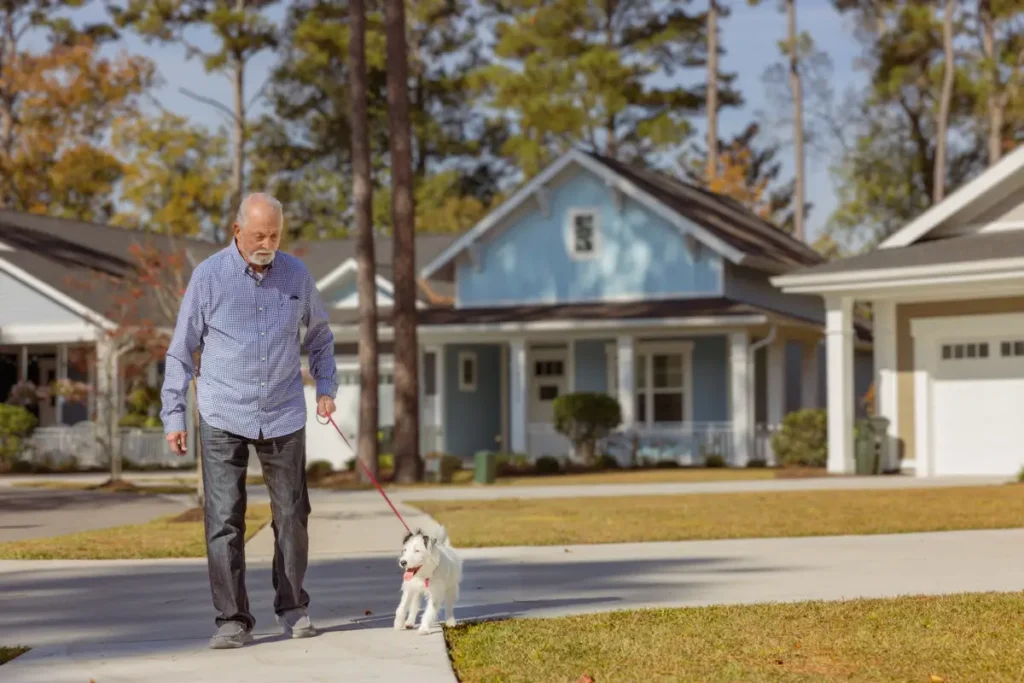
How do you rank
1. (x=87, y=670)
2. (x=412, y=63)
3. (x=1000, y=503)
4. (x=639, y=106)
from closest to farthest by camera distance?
1. (x=87, y=670)
2. (x=1000, y=503)
3. (x=639, y=106)
4. (x=412, y=63)

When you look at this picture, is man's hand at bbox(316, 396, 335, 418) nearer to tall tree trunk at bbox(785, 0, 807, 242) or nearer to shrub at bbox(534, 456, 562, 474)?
shrub at bbox(534, 456, 562, 474)

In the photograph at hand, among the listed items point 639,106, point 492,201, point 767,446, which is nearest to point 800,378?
point 767,446

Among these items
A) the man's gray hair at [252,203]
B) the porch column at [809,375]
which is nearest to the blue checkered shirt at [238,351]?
the man's gray hair at [252,203]

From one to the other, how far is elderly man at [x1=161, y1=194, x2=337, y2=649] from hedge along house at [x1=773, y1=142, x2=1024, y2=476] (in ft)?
58.3

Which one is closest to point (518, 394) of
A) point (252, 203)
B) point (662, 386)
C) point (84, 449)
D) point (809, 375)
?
point (662, 386)

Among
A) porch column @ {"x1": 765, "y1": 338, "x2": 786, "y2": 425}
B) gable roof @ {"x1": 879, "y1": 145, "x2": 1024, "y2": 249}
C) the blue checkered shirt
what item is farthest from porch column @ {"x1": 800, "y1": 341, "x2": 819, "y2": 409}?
the blue checkered shirt

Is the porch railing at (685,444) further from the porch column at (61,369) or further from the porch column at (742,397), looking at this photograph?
Answer: the porch column at (61,369)

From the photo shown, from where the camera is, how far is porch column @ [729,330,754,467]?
3198 cm

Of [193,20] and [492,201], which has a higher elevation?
[193,20]

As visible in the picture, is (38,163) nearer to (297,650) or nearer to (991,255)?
(991,255)

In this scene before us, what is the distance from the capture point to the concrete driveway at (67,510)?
17.7m

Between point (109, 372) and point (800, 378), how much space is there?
60.1 feet

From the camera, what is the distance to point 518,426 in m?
33.9

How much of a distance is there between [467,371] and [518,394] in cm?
352
